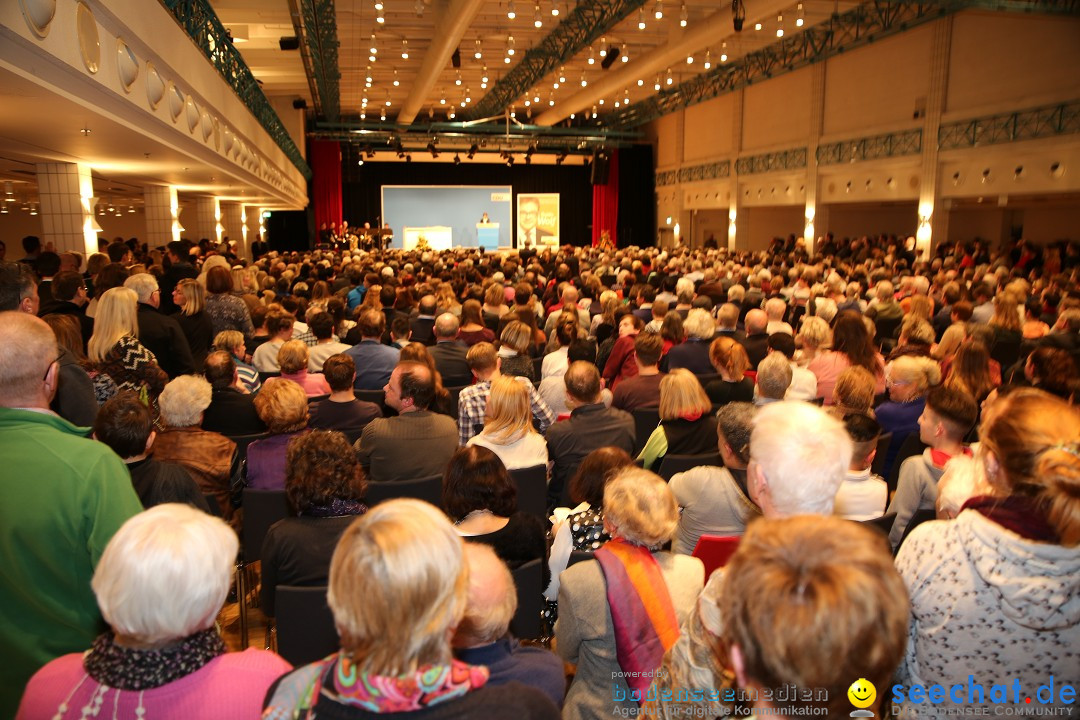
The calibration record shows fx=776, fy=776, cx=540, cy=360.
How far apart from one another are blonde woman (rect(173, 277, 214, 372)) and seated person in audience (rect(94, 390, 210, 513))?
11.1 ft

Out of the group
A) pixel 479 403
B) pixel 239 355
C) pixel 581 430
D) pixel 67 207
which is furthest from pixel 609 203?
pixel 581 430

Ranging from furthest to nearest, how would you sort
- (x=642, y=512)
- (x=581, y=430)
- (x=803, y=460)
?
(x=581, y=430) < (x=642, y=512) < (x=803, y=460)

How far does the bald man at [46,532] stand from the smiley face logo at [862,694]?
188 cm

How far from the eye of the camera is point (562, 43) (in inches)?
707

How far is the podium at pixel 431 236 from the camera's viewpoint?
32.3 meters

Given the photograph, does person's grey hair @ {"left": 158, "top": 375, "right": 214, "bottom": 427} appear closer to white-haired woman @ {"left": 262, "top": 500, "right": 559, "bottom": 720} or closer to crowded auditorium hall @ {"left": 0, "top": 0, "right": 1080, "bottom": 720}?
crowded auditorium hall @ {"left": 0, "top": 0, "right": 1080, "bottom": 720}

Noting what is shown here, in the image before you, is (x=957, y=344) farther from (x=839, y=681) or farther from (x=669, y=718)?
(x=839, y=681)

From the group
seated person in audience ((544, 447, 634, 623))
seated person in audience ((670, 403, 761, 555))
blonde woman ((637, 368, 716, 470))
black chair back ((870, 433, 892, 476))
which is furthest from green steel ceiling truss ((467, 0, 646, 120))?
seated person in audience ((544, 447, 634, 623))

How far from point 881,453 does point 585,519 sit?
246 cm

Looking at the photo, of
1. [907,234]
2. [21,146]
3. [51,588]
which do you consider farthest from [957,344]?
[907,234]

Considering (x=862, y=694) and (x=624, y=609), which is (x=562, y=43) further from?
(x=862, y=694)

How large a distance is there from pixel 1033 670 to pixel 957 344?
4807 mm

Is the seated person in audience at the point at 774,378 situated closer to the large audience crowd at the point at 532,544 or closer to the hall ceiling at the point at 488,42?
the large audience crowd at the point at 532,544

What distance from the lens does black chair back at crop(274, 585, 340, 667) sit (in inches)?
106
